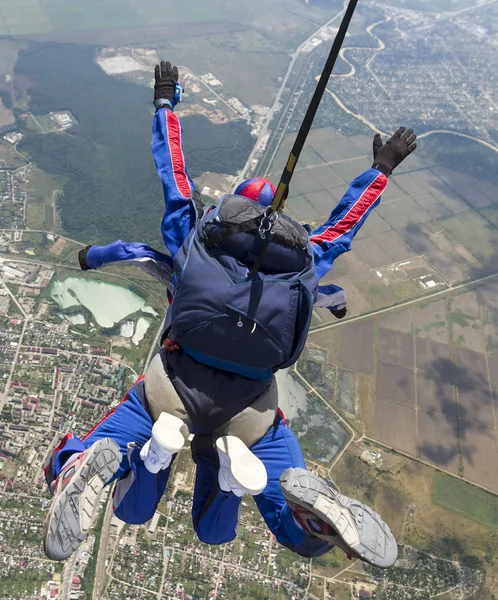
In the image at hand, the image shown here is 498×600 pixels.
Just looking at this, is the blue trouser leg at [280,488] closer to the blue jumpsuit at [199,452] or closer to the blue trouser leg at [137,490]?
the blue jumpsuit at [199,452]

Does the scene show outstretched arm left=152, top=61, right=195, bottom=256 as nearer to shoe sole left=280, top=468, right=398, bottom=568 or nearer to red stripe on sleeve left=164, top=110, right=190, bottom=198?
red stripe on sleeve left=164, top=110, right=190, bottom=198

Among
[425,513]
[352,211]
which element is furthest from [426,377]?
[352,211]

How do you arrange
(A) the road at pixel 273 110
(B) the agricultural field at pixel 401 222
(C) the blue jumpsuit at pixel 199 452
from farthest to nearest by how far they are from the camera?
(A) the road at pixel 273 110 < (B) the agricultural field at pixel 401 222 < (C) the blue jumpsuit at pixel 199 452

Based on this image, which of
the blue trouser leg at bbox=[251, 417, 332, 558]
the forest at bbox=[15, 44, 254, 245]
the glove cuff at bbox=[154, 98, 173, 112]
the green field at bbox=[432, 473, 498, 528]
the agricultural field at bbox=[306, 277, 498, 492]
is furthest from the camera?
the forest at bbox=[15, 44, 254, 245]

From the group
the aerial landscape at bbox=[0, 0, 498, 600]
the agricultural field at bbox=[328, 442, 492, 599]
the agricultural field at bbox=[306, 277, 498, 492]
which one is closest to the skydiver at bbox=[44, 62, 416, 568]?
the aerial landscape at bbox=[0, 0, 498, 600]

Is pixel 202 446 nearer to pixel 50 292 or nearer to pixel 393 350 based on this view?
pixel 393 350

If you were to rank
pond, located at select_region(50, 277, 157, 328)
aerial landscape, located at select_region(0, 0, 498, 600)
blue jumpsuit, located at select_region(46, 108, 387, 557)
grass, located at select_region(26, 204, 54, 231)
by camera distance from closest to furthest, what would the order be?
blue jumpsuit, located at select_region(46, 108, 387, 557) → aerial landscape, located at select_region(0, 0, 498, 600) → pond, located at select_region(50, 277, 157, 328) → grass, located at select_region(26, 204, 54, 231)

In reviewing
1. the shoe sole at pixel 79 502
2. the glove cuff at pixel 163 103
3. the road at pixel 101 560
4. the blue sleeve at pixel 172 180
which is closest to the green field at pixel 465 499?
the road at pixel 101 560

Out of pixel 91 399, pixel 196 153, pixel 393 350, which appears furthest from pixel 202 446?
pixel 196 153
